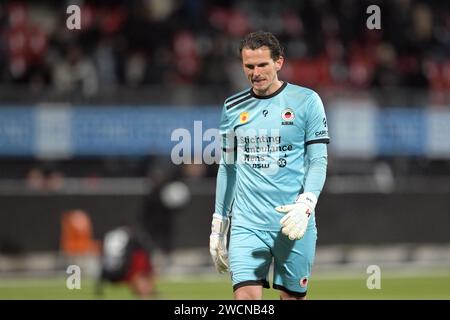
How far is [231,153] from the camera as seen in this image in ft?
29.6

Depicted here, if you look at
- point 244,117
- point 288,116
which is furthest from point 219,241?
point 288,116

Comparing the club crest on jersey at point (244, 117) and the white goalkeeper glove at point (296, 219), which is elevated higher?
the club crest on jersey at point (244, 117)

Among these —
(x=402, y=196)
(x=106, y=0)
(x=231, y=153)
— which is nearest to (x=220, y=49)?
(x=106, y=0)

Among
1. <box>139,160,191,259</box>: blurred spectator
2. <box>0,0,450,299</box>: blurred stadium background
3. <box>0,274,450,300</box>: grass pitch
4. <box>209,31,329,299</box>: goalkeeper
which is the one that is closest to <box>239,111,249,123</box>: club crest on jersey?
<box>209,31,329,299</box>: goalkeeper

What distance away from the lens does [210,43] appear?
886 inches

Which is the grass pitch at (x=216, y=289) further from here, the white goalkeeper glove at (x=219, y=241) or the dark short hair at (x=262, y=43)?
the dark short hair at (x=262, y=43)

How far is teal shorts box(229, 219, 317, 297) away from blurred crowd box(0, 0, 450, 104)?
11102 millimetres

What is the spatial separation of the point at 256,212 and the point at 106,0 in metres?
14.8

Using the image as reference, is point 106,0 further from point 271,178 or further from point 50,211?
point 271,178

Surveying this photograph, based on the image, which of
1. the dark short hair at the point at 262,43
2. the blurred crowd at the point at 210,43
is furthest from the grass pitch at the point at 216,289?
the dark short hair at the point at 262,43

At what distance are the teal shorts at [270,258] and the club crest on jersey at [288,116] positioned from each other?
0.77 meters

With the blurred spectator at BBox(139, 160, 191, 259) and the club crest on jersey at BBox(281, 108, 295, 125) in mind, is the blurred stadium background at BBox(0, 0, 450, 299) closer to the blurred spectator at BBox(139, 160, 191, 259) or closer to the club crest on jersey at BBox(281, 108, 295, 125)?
the blurred spectator at BBox(139, 160, 191, 259)

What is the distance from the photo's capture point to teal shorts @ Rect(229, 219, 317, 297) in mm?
8695

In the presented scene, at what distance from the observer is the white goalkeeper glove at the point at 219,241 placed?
29.7ft
